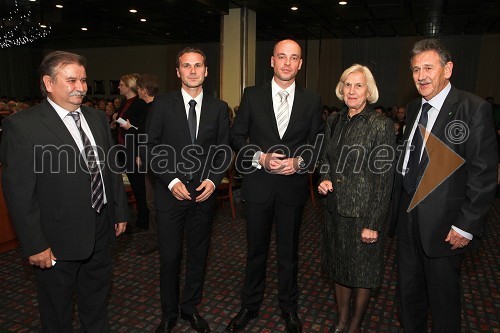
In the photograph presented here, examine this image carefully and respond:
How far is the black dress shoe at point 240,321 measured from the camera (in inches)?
111

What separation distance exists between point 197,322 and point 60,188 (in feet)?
4.45

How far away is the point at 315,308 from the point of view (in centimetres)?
321

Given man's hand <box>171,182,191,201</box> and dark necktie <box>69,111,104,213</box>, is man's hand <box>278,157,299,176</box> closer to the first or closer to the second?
man's hand <box>171,182,191,201</box>

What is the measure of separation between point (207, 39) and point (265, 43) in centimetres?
206

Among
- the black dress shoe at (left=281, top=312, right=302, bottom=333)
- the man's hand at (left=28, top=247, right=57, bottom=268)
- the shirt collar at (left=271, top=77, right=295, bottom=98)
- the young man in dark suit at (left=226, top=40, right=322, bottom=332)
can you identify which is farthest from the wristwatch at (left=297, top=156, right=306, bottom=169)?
the man's hand at (left=28, top=247, right=57, bottom=268)

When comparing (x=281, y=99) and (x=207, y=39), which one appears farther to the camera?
(x=207, y=39)

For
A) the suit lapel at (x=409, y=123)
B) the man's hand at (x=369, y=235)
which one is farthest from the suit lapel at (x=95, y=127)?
the suit lapel at (x=409, y=123)

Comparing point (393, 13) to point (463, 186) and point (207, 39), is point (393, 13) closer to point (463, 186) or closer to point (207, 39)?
point (207, 39)

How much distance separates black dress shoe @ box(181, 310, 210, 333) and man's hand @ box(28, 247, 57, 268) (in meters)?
1.13

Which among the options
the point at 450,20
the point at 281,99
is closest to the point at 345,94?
the point at 281,99

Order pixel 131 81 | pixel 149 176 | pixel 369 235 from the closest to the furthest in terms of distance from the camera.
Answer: pixel 369 235 → pixel 149 176 → pixel 131 81

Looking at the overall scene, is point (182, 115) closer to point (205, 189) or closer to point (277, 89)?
point (205, 189)

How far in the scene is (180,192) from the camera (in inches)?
99.3

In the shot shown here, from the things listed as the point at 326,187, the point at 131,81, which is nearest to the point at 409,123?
the point at 326,187
